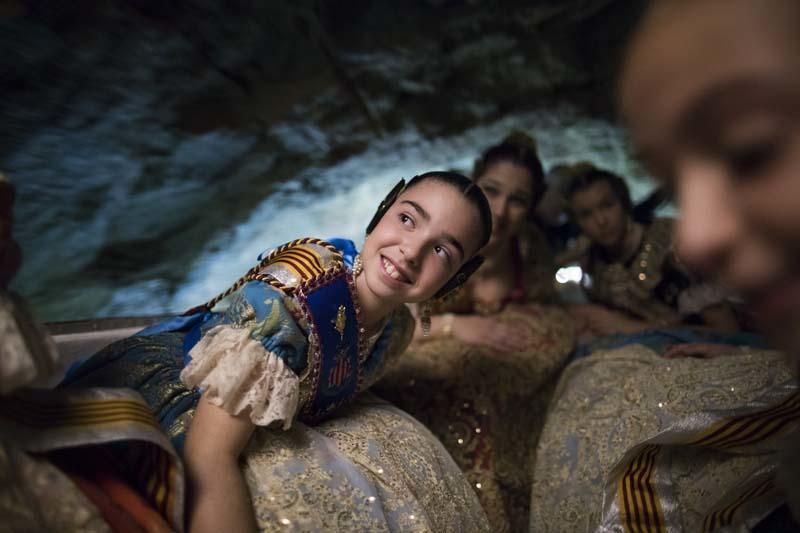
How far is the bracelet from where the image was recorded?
159cm

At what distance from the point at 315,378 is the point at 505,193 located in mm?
856

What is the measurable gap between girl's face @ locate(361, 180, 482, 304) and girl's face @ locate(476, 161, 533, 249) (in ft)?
1.63

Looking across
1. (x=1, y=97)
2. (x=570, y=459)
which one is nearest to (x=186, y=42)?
(x=1, y=97)

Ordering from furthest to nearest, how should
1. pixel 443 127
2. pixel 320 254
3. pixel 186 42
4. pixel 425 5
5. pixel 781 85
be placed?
pixel 443 127 → pixel 425 5 → pixel 186 42 → pixel 320 254 → pixel 781 85

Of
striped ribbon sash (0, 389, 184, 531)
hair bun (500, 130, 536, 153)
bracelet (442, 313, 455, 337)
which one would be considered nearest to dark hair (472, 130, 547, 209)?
hair bun (500, 130, 536, 153)

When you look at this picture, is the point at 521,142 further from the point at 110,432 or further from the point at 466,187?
the point at 110,432

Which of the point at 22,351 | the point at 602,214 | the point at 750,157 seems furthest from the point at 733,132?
the point at 602,214

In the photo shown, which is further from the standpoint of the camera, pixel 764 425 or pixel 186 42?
pixel 186 42

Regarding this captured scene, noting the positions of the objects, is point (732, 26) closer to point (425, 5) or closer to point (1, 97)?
point (1, 97)

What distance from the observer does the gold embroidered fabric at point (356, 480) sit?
793mm

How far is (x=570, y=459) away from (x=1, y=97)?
5.22 feet

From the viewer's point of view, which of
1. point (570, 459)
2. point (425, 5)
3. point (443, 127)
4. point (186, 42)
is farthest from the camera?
point (443, 127)

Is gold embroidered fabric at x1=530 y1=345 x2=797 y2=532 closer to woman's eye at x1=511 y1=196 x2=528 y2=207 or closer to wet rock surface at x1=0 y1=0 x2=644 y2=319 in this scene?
woman's eye at x1=511 y1=196 x2=528 y2=207

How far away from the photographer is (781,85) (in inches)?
13.2
